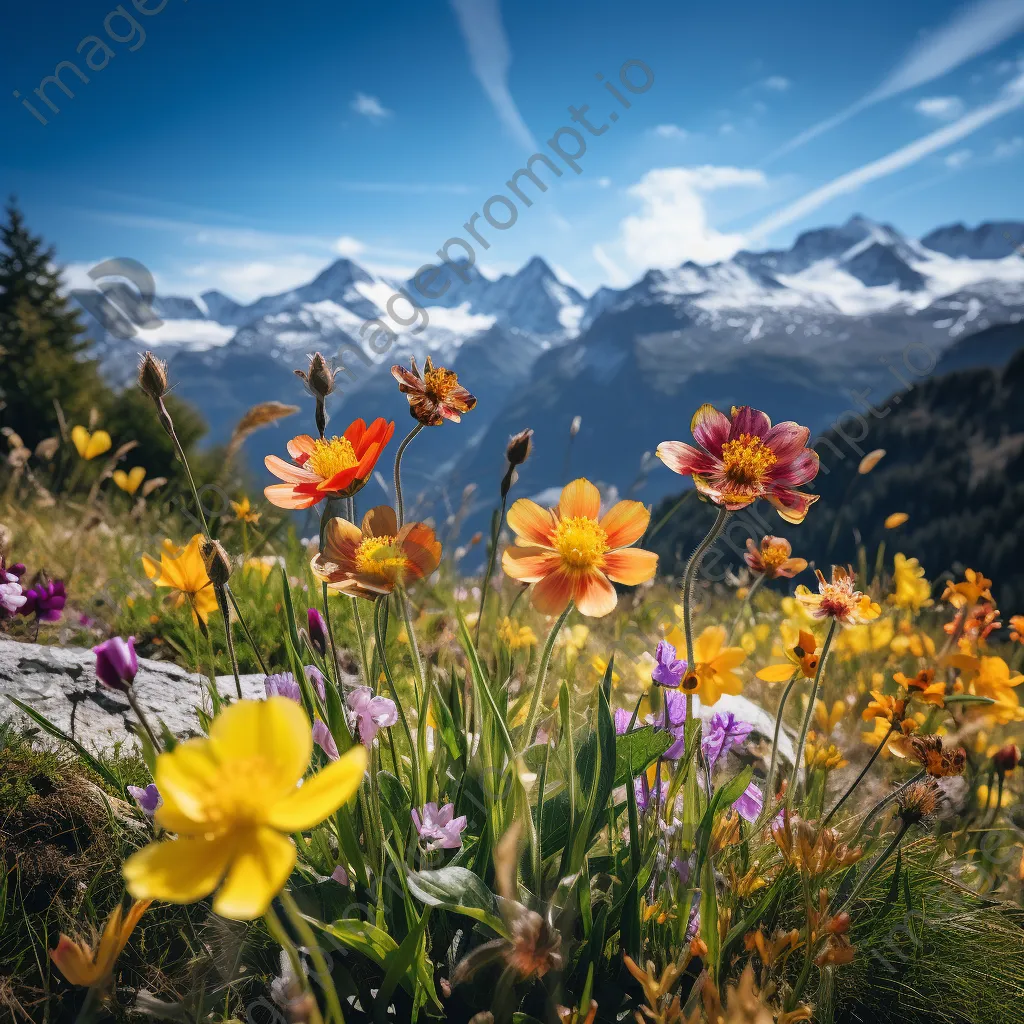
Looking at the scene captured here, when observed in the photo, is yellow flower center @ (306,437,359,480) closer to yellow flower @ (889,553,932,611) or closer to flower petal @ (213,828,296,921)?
flower petal @ (213,828,296,921)

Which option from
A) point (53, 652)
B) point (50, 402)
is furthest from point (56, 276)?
point (53, 652)

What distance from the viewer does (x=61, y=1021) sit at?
54.5 inches

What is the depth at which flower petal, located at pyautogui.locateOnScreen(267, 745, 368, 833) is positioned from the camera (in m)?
0.73

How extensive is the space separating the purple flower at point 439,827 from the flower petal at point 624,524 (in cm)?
63

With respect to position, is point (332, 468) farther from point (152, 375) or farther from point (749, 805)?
point (749, 805)

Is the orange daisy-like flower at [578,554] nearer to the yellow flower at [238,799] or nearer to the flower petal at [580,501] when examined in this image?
the flower petal at [580,501]

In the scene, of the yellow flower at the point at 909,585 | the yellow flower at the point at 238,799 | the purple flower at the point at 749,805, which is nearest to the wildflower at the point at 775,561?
the purple flower at the point at 749,805

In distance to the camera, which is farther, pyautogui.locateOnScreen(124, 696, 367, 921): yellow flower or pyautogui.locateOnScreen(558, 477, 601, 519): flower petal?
pyautogui.locateOnScreen(558, 477, 601, 519): flower petal

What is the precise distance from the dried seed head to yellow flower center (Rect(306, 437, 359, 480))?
0.34 m

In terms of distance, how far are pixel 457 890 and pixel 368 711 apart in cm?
38

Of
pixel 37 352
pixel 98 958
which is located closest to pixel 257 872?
pixel 98 958

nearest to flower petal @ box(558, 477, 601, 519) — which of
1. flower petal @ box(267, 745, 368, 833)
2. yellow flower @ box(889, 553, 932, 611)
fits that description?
flower petal @ box(267, 745, 368, 833)

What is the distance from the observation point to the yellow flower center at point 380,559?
1.28 m

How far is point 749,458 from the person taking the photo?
1425 millimetres
